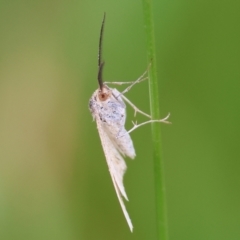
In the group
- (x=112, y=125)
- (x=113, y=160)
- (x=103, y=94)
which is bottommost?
(x=113, y=160)

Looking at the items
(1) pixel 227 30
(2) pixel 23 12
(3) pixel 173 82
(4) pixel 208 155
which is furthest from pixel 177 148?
(2) pixel 23 12

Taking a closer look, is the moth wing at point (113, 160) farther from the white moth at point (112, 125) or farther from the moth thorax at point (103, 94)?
the moth thorax at point (103, 94)

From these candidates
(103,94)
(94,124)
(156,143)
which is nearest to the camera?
(156,143)

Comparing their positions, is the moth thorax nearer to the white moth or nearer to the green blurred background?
the white moth

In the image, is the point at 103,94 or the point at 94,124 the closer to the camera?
the point at 103,94

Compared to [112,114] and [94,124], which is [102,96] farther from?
[94,124]

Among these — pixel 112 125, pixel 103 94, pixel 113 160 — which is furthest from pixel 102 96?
pixel 113 160
